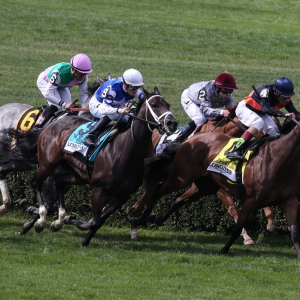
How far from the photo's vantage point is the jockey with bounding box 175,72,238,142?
34.3ft

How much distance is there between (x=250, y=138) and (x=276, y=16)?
2327 cm

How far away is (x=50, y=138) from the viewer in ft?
33.9

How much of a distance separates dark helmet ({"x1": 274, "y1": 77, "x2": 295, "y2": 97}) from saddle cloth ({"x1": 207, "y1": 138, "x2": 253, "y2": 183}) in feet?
2.37

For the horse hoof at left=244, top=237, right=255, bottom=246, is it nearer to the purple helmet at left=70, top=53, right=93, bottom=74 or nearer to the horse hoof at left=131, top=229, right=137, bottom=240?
the horse hoof at left=131, top=229, right=137, bottom=240

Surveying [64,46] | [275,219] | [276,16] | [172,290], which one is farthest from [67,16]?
[172,290]

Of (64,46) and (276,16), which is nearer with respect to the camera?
(64,46)

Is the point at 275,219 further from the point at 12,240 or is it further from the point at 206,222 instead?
the point at 12,240

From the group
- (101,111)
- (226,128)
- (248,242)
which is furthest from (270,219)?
(101,111)

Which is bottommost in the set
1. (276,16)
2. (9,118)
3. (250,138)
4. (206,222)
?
(276,16)

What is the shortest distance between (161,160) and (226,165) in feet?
3.91

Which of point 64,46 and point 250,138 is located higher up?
point 250,138

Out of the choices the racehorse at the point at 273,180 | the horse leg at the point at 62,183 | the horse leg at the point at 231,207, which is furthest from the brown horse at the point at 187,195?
the horse leg at the point at 62,183

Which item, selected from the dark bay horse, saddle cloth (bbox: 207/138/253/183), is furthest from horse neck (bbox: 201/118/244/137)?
the dark bay horse

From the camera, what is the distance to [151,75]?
21.3 meters
